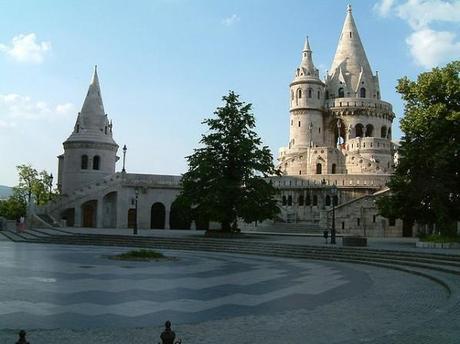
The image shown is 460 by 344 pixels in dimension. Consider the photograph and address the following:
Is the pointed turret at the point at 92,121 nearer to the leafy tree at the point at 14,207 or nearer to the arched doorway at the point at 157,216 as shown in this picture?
the arched doorway at the point at 157,216

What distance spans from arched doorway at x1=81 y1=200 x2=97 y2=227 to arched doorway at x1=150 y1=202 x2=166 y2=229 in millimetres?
5666

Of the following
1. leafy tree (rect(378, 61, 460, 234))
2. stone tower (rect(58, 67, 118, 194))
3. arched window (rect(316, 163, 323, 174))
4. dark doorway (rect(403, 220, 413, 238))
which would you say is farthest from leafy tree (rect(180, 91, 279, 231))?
arched window (rect(316, 163, 323, 174))

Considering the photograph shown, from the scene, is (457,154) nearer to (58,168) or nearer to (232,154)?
(232,154)

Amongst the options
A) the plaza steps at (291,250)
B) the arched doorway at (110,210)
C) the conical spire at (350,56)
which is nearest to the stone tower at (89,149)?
the arched doorway at (110,210)

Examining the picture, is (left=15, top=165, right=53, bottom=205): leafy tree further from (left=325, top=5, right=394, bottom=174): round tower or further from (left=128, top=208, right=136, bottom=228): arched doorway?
(left=325, top=5, right=394, bottom=174): round tower

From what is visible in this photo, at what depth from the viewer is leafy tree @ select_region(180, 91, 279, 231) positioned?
35.3 meters

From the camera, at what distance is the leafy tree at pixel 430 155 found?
94.6 feet

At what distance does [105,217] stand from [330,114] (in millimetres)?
39166

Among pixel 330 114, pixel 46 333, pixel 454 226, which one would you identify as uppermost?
pixel 330 114

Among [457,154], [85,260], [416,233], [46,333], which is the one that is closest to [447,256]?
[457,154]

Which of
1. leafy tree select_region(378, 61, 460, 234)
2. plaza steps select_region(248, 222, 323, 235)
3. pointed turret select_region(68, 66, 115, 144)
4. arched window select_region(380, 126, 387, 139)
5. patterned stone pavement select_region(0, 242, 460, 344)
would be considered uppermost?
arched window select_region(380, 126, 387, 139)

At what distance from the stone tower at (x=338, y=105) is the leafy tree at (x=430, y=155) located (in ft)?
131

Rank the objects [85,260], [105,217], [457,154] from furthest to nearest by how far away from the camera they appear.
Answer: [105,217] → [457,154] → [85,260]

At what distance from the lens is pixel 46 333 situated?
916cm
